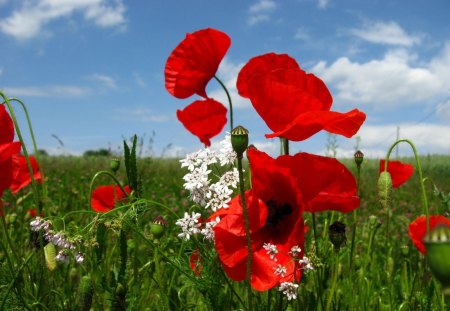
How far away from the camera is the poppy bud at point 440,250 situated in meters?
0.55

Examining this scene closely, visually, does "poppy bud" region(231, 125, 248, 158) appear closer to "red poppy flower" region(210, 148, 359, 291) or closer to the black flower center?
"red poppy flower" region(210, 148, 359, 291)

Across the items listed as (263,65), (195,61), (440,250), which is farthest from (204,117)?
(440,250)

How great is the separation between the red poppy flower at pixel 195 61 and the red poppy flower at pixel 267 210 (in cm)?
55

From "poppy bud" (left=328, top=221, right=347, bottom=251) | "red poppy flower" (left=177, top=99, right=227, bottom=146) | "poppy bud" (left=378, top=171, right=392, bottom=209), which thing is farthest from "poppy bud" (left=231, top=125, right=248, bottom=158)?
"red poppy flower" (left=177, top=99, right=227, bottom=146)

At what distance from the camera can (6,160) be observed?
1390 millimetres

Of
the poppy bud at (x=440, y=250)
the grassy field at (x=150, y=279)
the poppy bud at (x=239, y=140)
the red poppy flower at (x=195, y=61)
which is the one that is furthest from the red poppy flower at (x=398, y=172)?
the poppy bud at (x=440, y=250)

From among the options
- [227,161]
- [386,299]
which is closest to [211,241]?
[227,161]

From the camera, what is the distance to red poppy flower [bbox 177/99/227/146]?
79.4 inches

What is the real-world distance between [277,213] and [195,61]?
615 mm

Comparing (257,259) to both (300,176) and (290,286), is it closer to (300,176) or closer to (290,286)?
(290,286)

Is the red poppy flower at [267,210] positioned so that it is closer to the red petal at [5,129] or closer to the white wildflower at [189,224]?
the white wildflower at [189,224]

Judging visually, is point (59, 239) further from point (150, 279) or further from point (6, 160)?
point (150, 279)

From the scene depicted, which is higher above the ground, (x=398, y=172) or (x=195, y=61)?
(x=195, y=61)

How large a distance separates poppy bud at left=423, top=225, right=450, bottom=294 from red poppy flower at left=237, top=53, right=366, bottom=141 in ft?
1.82
